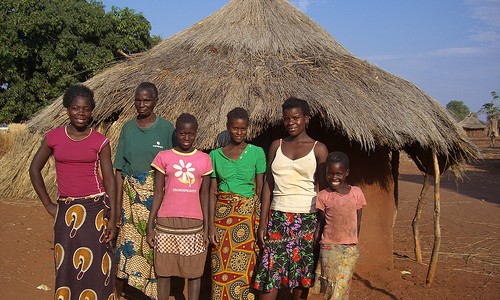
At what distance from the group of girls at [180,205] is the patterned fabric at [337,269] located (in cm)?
12

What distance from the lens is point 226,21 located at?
20.9 ft

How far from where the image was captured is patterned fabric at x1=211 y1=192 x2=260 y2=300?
3365mm

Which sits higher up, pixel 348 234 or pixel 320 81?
pixel 320 81

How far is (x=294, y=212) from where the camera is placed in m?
3.21

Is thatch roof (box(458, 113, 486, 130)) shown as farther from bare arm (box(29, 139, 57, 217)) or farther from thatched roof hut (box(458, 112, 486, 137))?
bare arm (box(29, 139, 57, 217))

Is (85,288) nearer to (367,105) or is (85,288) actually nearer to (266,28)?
(367,105)

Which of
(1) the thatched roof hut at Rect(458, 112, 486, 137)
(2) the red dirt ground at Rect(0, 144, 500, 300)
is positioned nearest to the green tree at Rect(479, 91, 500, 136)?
(1) the thatched roof hut at Rect(458, 112, 486, 137)

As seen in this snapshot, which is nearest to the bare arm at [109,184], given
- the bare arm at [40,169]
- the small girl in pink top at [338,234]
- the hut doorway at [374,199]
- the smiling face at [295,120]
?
the bare arm at [40,169]

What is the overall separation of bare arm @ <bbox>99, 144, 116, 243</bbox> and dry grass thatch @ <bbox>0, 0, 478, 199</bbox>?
1.40 m

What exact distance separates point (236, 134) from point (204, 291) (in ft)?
6.39

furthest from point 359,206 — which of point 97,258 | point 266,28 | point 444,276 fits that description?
point 266,28

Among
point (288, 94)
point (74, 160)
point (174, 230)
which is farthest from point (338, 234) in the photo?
point (288, 94)

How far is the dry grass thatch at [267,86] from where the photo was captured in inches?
182

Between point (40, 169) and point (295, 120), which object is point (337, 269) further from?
point (40, 169)
